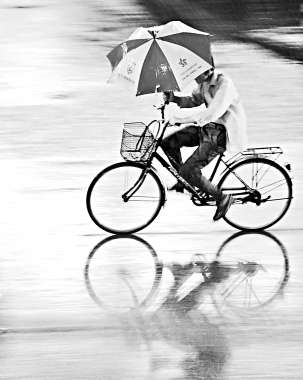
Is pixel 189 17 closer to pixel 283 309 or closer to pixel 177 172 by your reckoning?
pixel 177 172

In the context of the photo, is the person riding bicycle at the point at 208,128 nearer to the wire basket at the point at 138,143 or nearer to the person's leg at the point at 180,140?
the person's leg at the point at 180,140

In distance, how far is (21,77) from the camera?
17562 mm

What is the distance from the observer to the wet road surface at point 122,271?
7.99 m

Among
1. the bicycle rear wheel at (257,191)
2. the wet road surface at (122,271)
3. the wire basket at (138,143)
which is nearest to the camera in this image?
the wet road surface at (122,271)

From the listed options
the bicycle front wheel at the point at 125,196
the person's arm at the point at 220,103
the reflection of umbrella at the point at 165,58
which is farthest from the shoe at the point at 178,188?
the reflection of umbrella at the point at 165,58

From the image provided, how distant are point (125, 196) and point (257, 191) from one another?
1.27 meters

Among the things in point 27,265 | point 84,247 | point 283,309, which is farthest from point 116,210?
point 283,309

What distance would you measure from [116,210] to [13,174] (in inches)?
82.9

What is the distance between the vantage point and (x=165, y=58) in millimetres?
10094

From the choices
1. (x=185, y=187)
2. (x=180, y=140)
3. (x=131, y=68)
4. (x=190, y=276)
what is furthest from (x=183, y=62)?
(x=190, y=276)

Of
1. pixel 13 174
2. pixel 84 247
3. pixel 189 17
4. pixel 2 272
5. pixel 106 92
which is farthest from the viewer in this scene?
pixel 189 17

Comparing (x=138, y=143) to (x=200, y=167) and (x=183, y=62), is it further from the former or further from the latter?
(x=183, y=62)

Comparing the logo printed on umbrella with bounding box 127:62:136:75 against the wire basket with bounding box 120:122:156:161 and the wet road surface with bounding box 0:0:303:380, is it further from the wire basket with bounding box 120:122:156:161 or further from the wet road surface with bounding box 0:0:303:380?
the wet road surface with bounding box 0:0:303:380

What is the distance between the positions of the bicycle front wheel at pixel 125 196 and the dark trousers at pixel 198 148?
28 cm
